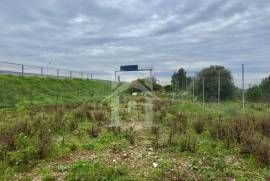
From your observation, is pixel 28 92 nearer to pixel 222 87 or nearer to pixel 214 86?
pixel 214 86

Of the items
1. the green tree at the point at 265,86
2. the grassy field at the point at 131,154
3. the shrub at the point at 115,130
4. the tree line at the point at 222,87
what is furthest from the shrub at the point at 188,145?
the green tree at the point at 265,86

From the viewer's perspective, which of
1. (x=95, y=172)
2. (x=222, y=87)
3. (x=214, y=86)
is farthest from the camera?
(x=214, y=86)

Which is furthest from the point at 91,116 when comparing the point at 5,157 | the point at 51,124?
the point at 5,157

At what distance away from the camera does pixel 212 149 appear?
5.24m

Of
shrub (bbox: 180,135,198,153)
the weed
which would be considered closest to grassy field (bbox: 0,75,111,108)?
the weed

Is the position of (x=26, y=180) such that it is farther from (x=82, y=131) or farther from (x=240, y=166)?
(x=240, y=166)

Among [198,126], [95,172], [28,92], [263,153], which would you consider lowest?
[95,172]

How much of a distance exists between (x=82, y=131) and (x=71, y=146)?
1.51m

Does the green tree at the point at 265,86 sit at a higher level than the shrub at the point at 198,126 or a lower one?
higher

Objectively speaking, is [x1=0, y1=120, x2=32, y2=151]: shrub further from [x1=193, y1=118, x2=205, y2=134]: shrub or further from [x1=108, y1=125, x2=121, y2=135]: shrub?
[x1=193, y1=118, x2=205, y2=134]: shrub

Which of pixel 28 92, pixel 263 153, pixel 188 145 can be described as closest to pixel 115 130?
pixel 188 145

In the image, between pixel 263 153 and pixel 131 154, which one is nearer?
pixel 263 153

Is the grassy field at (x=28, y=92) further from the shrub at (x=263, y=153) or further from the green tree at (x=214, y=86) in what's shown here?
the shrub at (x=263, y=153)

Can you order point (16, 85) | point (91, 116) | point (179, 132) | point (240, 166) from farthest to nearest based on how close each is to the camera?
point (16, 85) < point (91, 116) < point (179, 132) < point (240, 166)
